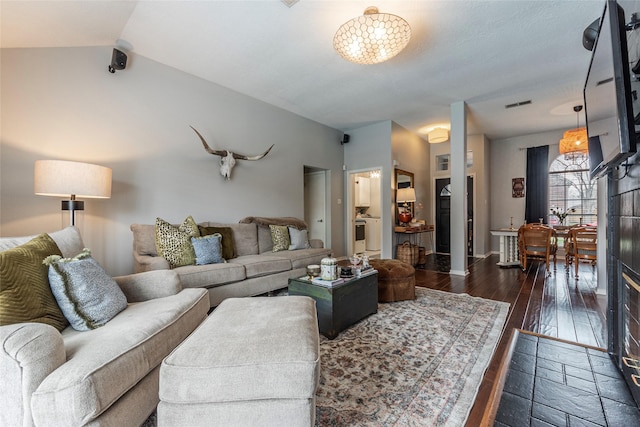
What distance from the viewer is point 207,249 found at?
286 cm

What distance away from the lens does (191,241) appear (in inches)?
113

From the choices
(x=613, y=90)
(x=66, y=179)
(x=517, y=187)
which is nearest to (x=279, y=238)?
(x=66, y=179)

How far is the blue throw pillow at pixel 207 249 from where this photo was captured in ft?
9.25

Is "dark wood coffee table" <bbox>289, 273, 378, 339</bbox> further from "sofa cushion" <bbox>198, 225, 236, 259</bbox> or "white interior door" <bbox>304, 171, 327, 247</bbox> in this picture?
"white interior door" <bbox>304, 171, 327, 247</bbox>

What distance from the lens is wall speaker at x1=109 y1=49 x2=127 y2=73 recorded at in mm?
2791

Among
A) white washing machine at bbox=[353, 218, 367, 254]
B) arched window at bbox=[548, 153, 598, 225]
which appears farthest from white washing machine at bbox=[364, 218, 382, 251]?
arched window at bbox=[548, 153, 598, 225]

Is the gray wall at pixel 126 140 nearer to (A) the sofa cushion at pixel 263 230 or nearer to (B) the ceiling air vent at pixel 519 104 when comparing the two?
(A) the sofa cushion at pixel 263 230

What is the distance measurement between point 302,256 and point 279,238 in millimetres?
508

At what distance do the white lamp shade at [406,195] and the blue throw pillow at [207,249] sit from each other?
153 inches

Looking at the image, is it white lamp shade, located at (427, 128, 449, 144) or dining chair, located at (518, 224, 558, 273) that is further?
white lamp shade, located at (427, 128, 449, 144)

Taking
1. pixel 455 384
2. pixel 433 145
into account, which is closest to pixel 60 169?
pixel 455 384

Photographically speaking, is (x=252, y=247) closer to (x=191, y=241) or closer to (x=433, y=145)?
(x=191, y=241)

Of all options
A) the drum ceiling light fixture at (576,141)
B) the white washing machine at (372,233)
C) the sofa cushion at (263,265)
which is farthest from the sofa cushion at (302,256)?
the drum ceiling light fixture at (576,141)

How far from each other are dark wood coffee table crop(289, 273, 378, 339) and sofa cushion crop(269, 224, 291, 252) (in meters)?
1.48
